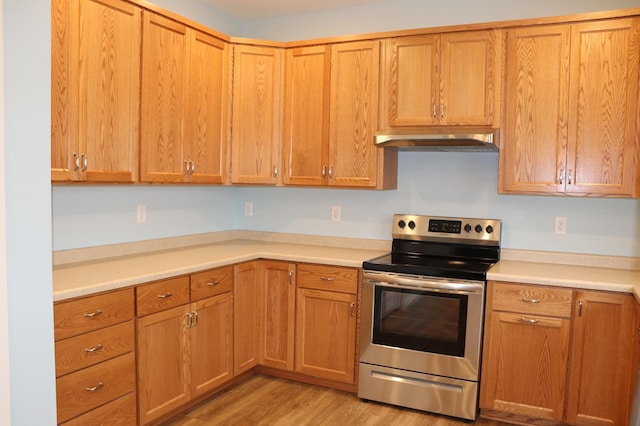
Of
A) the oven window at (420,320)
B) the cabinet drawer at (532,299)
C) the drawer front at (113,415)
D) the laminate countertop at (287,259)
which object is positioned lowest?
the drawer front at (113,415)

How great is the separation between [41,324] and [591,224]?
120 inches

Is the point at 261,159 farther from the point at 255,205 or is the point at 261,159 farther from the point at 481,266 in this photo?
the point at 481,266

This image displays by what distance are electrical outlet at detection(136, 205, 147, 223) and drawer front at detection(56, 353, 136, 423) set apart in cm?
110

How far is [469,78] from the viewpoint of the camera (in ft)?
10.9

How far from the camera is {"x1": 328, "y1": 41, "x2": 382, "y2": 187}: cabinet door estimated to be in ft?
11.8

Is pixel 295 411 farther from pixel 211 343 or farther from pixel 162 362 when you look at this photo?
pixel 162 362

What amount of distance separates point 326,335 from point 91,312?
1566mm

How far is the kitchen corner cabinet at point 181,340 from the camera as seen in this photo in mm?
2779

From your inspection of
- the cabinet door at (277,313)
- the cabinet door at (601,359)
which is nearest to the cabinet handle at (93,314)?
the cabinet door at (277,313)

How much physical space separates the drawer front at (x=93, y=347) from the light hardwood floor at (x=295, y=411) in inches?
27.8

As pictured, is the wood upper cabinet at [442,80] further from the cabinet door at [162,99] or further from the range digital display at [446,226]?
→ the cabinet door at [162,99]

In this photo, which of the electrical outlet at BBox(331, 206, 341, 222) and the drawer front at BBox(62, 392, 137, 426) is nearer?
the drawer front at BBox(62, 392, 137, 426)

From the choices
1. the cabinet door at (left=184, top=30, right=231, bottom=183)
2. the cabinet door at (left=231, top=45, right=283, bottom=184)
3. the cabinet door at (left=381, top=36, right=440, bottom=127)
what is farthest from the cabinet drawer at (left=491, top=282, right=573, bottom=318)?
the cabinet door at (left=184, top=30, right=231, bottom=183)

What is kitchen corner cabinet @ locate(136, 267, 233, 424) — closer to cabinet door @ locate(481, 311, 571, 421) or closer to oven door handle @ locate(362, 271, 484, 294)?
oven door handle @ locate(362, 271, 484, 294)
